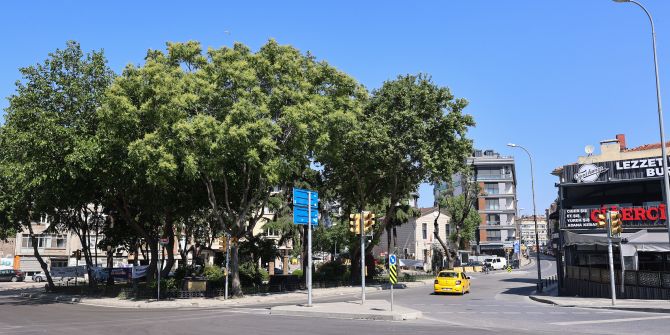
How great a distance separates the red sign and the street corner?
1474 centimetres

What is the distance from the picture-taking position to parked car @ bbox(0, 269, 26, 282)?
223 feet

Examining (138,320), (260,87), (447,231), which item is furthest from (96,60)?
(447,231)

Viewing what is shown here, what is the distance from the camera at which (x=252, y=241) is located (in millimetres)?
44531

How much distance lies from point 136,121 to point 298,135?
8431 mm

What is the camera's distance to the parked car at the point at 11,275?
68031 millimetres

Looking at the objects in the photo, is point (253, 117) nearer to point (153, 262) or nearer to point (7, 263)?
point (153, 262)

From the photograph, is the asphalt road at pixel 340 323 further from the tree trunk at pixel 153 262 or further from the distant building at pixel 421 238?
the distant building at pixel 421 238

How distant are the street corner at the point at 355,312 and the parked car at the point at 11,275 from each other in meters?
59.1

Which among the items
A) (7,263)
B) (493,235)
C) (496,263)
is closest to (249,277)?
(7,263)

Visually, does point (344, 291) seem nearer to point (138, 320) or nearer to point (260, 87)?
point (260, 87)

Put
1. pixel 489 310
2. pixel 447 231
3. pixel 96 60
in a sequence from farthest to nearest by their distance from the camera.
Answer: pixel 447 231
pixel 96 60
pixel 489 310

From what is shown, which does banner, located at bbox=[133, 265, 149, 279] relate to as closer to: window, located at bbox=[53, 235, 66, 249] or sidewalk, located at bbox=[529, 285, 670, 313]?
sidewalk, located at bbox=[529, 285, 670, 313]

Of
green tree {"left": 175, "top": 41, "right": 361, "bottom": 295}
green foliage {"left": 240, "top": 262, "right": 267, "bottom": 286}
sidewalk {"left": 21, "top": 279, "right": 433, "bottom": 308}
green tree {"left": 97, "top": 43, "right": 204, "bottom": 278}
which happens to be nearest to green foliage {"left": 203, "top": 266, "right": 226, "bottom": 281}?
green foliage {"left": 240, "top": 262, "right": 267, "bottom": 286}

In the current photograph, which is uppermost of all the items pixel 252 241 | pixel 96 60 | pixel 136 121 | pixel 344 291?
pixel 96 60
